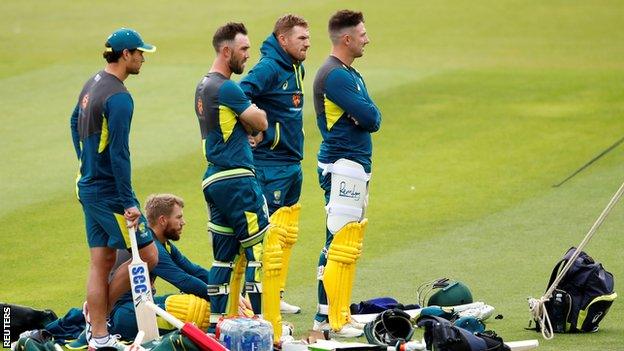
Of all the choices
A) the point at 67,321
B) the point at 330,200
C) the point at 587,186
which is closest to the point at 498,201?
the point at 587,186

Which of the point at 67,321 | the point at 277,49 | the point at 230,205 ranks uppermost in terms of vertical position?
the point at 277,49

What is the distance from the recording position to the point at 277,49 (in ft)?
32.2

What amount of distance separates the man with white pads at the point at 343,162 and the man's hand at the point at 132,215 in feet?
5.15

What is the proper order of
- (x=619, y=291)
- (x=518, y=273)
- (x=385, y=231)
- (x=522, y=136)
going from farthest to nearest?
1. (x=522, y=136)
2. (x=385, y=231)
3. (x=518, y=273)
4. (x=619, y=291)

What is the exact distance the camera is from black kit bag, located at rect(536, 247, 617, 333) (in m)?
9.33

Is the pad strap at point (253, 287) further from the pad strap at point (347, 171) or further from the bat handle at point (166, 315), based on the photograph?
the pad strap at point (347, 171)

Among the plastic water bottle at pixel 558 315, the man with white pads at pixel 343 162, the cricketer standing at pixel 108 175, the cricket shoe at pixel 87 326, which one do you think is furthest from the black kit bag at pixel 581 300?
the cricket shoe at pixel 87 326

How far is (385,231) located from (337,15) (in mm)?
4001

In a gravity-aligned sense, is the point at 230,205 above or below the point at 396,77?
below

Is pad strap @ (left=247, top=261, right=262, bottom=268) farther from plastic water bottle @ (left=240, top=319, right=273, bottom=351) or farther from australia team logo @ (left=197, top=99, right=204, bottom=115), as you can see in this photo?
australia team logo @ (left=197, top=99, right=204, bottom=115)

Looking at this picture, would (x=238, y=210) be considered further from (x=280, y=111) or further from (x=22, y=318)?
(x=22, y=318)

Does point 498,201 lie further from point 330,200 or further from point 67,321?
point 67,321

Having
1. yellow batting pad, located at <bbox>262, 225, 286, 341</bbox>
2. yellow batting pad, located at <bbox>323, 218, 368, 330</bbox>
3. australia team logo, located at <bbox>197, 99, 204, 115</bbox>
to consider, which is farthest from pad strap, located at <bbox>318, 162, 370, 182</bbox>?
australia team logo, located at <bbox>197, 99, 204, 115</bbox>

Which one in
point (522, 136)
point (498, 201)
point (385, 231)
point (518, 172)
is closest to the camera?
point (385, 231)
